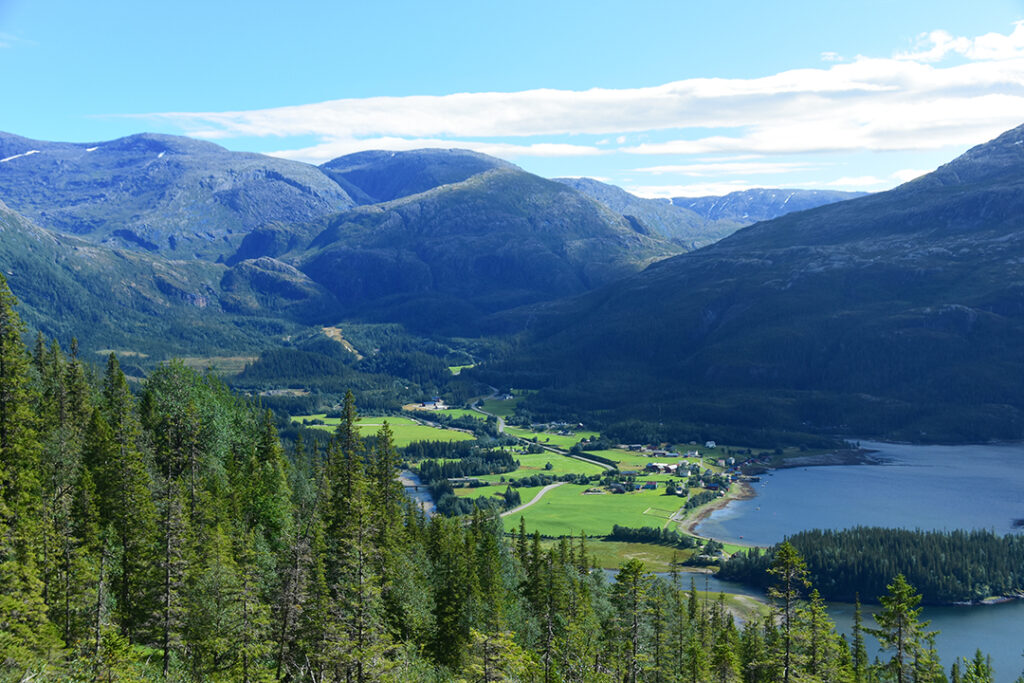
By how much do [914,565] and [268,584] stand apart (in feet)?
526

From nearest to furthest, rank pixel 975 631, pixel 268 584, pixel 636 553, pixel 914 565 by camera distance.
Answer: pixel 268 584, pixel 975 631, pixel 914 565, pixel 636 553

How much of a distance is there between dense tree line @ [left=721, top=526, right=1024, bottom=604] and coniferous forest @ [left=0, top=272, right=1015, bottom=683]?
8311cm

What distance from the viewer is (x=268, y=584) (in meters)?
70.8

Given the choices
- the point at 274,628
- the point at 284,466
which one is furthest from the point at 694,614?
the point at 274,628

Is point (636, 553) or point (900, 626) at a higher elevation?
point (900, 626)

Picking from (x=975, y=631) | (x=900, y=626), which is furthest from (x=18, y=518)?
(x=975, y=631)

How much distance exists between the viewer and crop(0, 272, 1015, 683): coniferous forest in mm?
55281

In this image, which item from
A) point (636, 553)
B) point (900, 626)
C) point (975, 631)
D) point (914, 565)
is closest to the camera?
point (900, 626)

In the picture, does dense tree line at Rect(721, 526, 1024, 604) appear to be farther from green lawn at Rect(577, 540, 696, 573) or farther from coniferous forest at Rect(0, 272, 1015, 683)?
coniferous forest at Rect(0, 272, 1015, 683)

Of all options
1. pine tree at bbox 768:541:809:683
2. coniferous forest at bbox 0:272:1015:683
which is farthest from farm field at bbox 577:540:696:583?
pine tree at bbox 768:541:809:683

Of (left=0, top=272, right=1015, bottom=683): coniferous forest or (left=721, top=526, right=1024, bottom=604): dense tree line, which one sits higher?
(left=0, top=272, right=1015, bottom=683): coniferous forest

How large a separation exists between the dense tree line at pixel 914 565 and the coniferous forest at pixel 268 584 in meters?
83.1

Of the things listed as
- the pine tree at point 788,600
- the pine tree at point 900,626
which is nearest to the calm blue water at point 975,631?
the pine tree at point 788,600

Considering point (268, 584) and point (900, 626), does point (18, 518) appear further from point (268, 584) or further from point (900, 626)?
point (900, 626)
